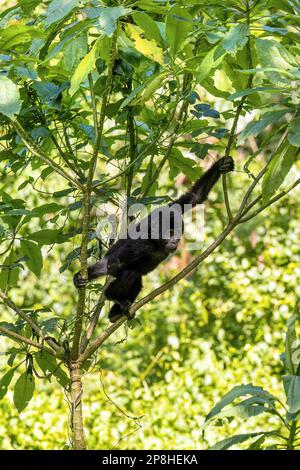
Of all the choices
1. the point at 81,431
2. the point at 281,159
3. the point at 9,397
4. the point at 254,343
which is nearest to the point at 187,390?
the point at 254,343

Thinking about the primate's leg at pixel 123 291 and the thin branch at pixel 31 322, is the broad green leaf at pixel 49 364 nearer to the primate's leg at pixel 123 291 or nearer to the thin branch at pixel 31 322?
the thin branch at pixel 31 322

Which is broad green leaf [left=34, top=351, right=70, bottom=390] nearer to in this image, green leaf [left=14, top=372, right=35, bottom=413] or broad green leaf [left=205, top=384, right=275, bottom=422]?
green leaf [left=14, top=372, right=35, bottom=413]

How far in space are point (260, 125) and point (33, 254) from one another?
111 cm

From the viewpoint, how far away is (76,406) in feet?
7.87

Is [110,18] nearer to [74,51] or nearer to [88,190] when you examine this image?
[74,51]

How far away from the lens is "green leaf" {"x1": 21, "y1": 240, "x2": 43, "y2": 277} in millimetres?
2656

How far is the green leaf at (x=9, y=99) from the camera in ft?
5.85

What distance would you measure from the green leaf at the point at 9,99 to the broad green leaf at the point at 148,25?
341mm

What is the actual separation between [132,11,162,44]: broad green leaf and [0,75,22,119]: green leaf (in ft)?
1.12

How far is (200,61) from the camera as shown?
2090mm

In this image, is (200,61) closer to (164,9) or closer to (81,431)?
(164,9)

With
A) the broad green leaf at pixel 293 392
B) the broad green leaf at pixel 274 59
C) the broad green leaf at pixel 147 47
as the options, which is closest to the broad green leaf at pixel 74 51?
the broad green leaf at pixel 147 47

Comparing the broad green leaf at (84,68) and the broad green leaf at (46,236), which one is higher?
the broad green leaf at (84,68)

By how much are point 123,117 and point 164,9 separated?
1.56 ft
